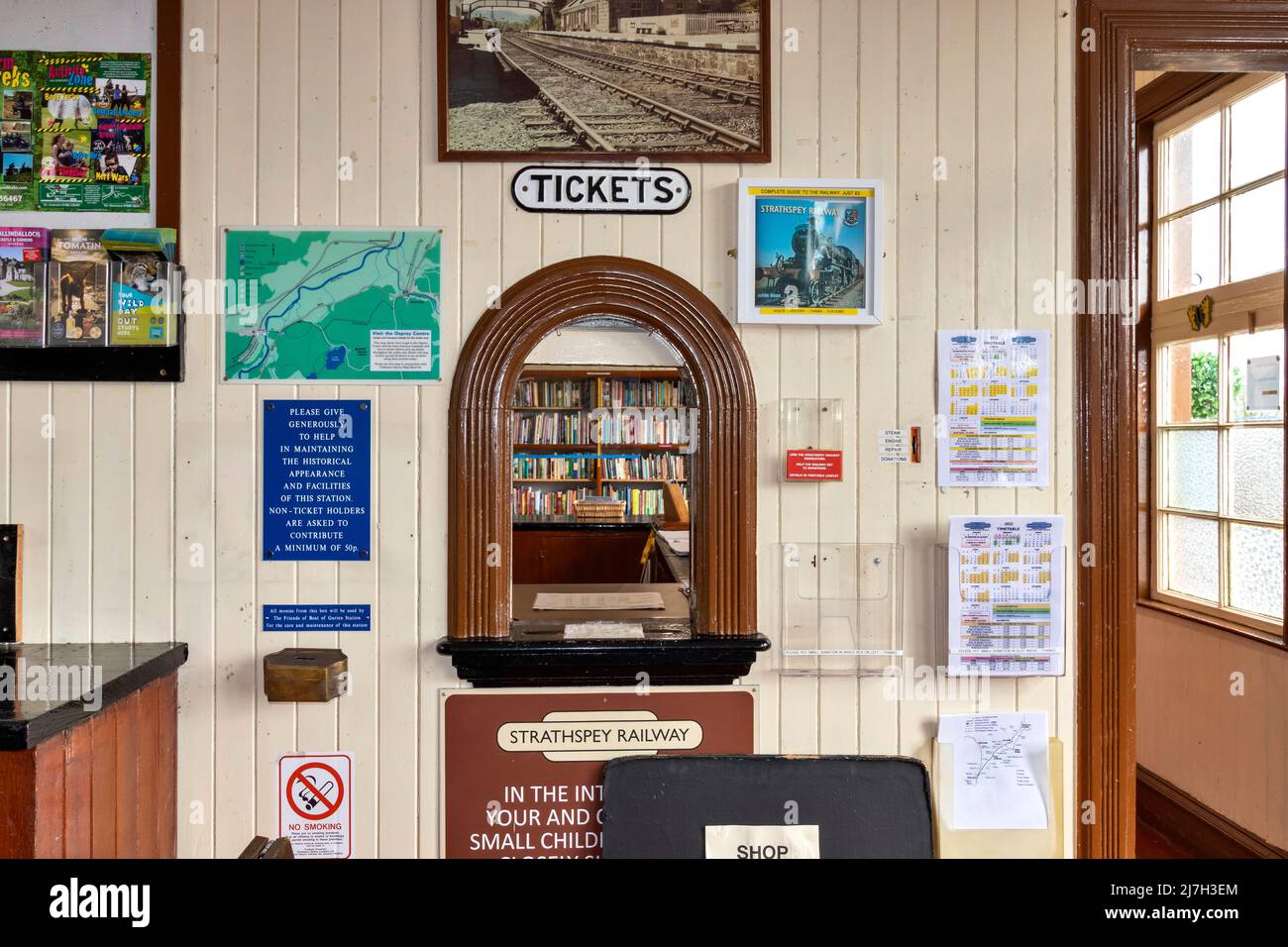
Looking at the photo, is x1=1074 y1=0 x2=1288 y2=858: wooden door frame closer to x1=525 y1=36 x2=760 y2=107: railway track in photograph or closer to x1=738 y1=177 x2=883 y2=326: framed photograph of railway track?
x1=738 y1=177 x2=883 y2=326: framed photograph of railway track

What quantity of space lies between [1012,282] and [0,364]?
9.17ft

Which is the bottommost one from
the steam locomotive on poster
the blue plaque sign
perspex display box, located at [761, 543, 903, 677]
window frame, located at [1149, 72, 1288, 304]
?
perspex display box, located at [761, 543, 903, 677]

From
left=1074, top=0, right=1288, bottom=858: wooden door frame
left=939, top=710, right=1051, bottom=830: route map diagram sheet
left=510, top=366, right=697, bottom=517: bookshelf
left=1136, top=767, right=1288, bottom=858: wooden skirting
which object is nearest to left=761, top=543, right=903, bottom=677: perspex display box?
left=939, top=710, right=1051, bottom=830: route map diagram sheet

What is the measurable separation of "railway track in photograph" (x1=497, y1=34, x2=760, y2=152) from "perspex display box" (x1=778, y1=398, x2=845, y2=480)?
2.41 ft

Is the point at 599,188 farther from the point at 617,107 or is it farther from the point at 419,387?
the point at 419,387

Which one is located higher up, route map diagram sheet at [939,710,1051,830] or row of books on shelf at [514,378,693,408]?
row of books on shelf at [514,378,693,408]

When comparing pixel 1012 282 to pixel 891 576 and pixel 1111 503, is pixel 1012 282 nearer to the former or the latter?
pixel 1111 503

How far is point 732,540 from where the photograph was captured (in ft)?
7.75

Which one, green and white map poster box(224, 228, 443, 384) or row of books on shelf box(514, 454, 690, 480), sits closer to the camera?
green and white map poster box(224, 228, 443, 384)

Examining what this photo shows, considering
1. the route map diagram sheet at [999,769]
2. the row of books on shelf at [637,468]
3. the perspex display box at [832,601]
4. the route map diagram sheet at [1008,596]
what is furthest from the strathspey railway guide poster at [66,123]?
the row of books on shelf at [637,468]

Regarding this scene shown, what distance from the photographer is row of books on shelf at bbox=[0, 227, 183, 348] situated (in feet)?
7.52

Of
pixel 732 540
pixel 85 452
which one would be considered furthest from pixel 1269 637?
pixel 85 452
